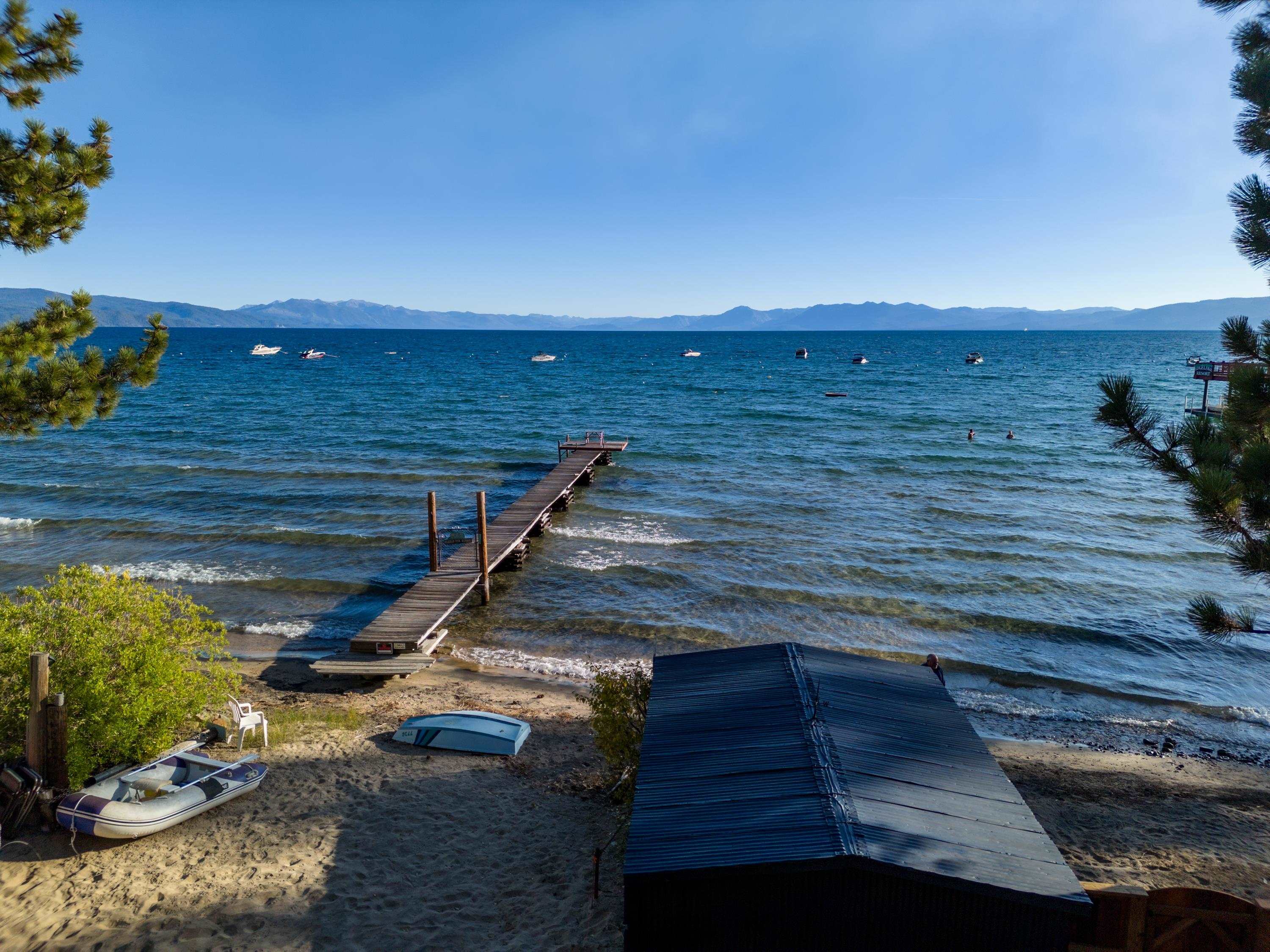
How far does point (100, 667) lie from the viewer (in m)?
10.7

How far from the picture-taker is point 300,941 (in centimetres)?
838

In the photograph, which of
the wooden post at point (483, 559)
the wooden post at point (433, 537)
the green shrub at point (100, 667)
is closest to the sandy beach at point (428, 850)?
the green shrub at point (100, 667)

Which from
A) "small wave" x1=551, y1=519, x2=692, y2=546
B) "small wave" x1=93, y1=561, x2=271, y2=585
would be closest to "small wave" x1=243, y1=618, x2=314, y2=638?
"small wave" x1=93, y1=561, x2=271, y2=585

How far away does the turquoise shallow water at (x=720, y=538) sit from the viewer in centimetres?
1870

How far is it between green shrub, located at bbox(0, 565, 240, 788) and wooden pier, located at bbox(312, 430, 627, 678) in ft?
17.6

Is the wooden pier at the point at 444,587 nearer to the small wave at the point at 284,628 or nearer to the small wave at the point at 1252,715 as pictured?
the small wave at the point at 284,628

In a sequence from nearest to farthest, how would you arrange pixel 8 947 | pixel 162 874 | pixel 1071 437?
pixel 8 947, pixel 162 874, pixel 1071 437

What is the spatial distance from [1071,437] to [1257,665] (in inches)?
1338

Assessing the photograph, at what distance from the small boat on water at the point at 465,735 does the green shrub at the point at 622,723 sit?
2364 millimetres

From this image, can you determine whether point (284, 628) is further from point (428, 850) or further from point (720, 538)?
point (720, 538)

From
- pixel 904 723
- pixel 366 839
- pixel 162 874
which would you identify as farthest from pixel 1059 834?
pixel 162 874

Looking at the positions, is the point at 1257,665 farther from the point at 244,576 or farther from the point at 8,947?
the point at 244,576

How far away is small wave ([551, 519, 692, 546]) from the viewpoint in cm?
2688

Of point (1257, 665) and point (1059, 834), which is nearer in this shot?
point (1059, 834)
